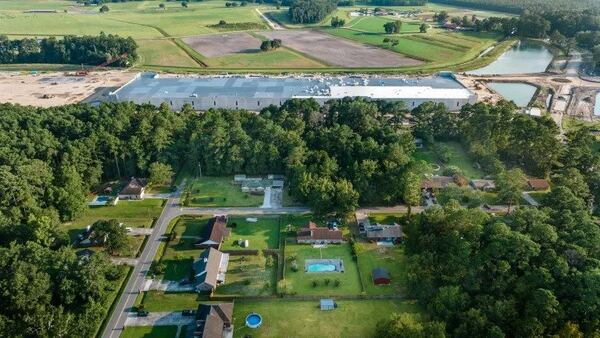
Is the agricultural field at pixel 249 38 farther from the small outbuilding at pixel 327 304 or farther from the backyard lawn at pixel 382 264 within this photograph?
the small outbuilding at pixel 327 304

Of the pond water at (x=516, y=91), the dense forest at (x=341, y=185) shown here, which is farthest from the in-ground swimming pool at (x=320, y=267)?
the pond water at (x=516, y=91)

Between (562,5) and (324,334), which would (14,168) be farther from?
(562,5)

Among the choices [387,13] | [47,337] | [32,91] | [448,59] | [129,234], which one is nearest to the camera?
[47,337]

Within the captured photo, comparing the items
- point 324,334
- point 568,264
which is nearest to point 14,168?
point 324,334

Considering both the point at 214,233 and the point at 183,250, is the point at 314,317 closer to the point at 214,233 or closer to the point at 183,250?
the point at 214,233

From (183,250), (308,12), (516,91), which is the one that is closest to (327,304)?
(183,250)

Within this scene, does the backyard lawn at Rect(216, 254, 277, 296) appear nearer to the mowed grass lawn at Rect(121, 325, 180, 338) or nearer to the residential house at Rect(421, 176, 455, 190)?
the mowed grass lawn at Rect(121, 325, 180, 338)
